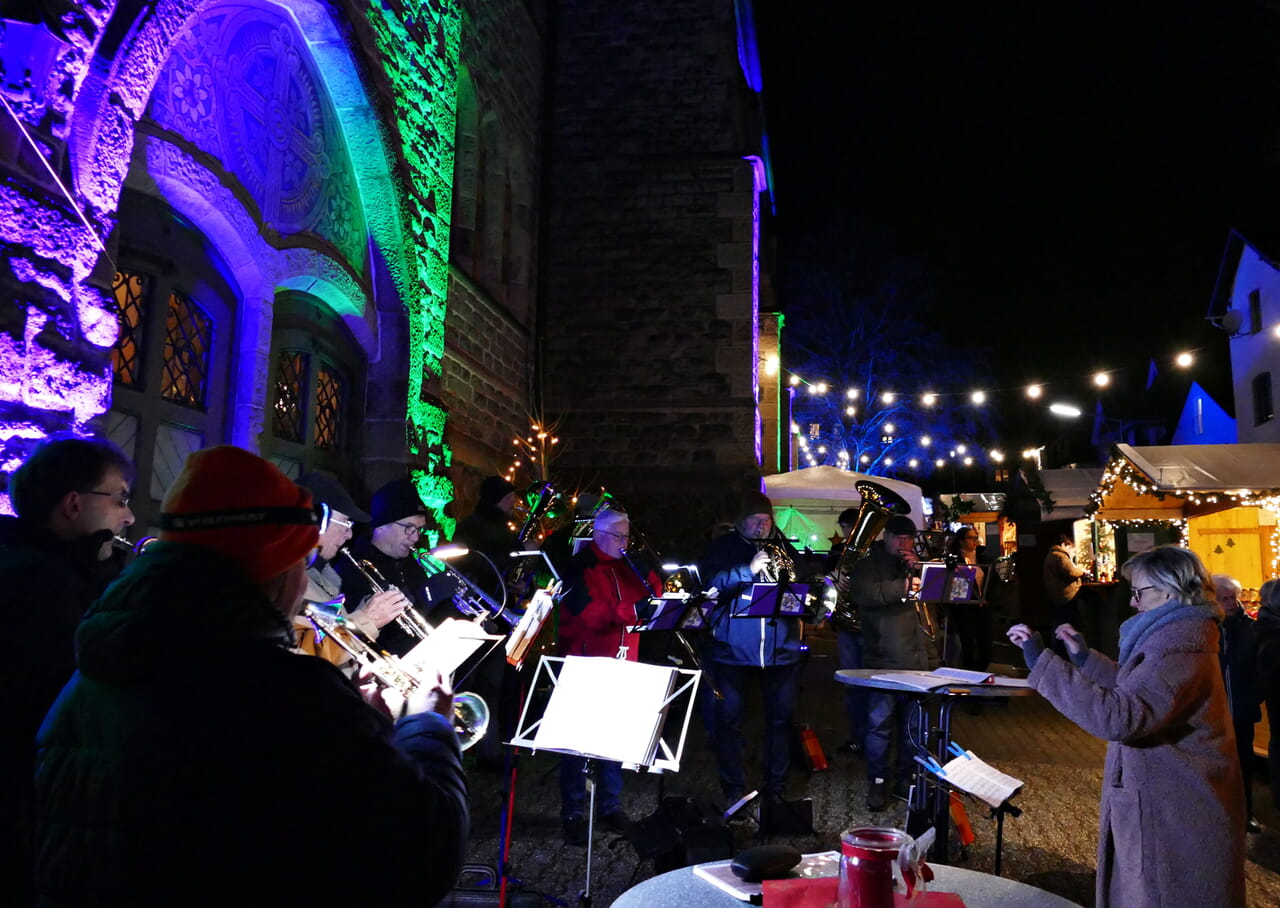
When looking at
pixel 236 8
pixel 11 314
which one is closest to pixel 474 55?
pixel 236 8

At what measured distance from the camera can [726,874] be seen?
88.4 inches

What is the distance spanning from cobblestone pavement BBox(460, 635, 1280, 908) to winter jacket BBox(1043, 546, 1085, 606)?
2891 millimetres

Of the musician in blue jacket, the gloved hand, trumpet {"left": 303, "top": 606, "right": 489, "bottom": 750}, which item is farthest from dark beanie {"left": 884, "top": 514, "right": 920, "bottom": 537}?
trumpet {"left": 303, "top": 606, "right": 489, "bottom": 750}

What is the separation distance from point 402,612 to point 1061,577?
1045 centimetres

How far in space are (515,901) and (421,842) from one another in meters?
2.97

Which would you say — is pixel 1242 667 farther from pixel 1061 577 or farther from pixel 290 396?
pixel 290 396

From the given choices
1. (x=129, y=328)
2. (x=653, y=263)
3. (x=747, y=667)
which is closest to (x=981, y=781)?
(x=747, y=667)

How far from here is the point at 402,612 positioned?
3.76 m

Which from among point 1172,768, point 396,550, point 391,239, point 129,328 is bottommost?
point 1172,768

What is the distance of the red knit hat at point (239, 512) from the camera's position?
1.59 meters

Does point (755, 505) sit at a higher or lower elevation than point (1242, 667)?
higher

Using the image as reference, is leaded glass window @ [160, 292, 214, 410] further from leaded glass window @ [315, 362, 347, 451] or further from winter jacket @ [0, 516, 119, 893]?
winter jacket @ [0, 516, 119, 893]

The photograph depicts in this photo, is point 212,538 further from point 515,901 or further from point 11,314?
point 515,901

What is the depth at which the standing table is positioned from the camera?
14.7 feet
